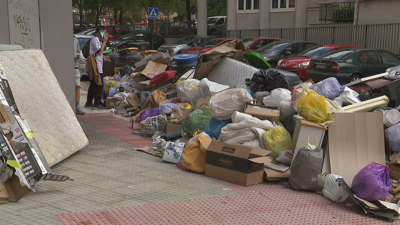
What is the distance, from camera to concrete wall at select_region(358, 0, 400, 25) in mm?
21531

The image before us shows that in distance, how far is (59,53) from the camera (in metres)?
8.32

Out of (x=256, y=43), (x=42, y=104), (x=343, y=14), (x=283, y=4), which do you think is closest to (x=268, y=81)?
(x=42, y=104)

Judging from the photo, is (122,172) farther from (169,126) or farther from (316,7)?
(316,7)

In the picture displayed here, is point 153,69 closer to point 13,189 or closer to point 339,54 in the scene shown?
point 339,54

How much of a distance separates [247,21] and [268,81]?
24.4 meters

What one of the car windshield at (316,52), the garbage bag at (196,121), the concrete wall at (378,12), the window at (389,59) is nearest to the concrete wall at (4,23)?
the garbage bag at (196,121)

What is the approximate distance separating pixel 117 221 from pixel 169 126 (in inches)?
144

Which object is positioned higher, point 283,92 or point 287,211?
point 283,92

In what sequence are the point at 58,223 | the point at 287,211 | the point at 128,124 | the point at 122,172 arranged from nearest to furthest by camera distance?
1. the point at 58,223
2. the point at 287,211
3. the point at 122,172
4. the point at 128,124

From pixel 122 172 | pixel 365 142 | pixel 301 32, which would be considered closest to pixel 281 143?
pixel 365 142

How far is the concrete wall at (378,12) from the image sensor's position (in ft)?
70.6

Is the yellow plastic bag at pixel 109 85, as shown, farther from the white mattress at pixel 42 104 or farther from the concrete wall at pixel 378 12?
the concrete wall at pixel 378 12

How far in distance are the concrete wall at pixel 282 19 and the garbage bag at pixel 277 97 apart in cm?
2239

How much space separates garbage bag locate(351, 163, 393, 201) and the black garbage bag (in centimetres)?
316
